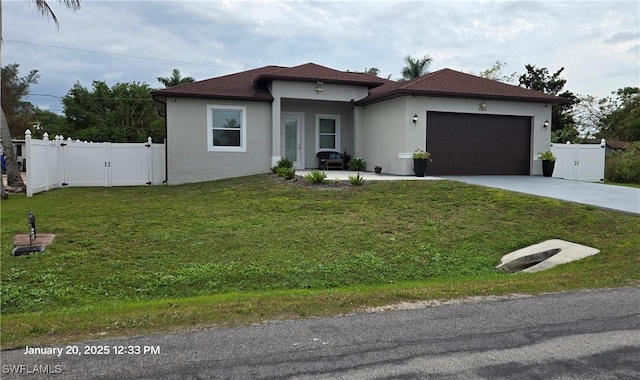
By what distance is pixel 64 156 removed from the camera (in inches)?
651

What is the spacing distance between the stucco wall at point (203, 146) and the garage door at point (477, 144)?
639cm

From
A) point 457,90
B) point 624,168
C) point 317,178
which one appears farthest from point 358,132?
point 624,168

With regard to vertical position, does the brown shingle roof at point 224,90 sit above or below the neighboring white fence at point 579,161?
above

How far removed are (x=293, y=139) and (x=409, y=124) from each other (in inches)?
222

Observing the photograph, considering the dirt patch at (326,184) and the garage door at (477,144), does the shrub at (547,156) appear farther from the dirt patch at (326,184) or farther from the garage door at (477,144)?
the dirt patch at (326,184)

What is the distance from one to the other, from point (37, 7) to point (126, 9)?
3959 millimetres

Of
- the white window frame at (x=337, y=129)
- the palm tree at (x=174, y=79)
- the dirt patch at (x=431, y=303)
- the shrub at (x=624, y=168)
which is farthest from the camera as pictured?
the palm tree at (x=174, y=79)

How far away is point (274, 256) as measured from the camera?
290 inches

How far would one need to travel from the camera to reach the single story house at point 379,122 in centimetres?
1588

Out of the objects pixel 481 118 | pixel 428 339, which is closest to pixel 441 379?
pixel 428 339

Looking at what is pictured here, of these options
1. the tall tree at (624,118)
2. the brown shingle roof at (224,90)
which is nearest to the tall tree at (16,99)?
the brown shingle roof at (224,90)

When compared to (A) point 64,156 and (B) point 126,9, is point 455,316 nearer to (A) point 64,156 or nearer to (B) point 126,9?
(A) point 64,156

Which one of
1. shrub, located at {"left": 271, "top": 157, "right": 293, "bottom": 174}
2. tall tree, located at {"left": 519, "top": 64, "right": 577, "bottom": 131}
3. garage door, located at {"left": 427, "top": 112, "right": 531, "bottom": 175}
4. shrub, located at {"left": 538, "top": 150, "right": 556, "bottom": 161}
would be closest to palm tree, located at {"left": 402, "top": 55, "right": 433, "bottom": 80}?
tall tree, located at {"left": 519, "top": 64, "right": 577, "bottom": 131}

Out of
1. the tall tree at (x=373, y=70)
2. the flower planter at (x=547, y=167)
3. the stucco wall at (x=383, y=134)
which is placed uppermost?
the tall tree at (x=373, y=70)
